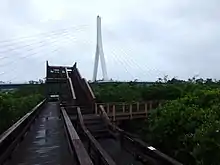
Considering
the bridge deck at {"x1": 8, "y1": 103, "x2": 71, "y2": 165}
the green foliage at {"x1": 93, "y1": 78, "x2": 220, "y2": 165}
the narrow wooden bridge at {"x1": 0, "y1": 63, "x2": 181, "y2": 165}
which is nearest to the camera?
the narrow wooden bridge at {"x1": 0, "y1": 63, "x2": 181, "y2": 165}

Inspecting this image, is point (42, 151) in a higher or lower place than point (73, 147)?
lower

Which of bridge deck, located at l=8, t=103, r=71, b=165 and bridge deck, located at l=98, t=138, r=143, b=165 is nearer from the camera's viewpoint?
bridge deck, located at l=8, t=103, r=71, b=165

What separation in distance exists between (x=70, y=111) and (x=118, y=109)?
23.7 feet

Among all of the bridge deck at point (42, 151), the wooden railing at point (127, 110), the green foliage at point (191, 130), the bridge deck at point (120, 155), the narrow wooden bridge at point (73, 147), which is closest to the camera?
the narrow wooden bridge at point (73, 147)

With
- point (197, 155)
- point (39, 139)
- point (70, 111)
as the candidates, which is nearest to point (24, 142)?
point (39, 139)

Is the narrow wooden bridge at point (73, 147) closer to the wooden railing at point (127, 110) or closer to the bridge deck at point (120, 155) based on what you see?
the bridge deck at point (120, 155)

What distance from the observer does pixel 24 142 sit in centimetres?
995

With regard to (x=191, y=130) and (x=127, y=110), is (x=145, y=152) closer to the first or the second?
(x=191, y=130)

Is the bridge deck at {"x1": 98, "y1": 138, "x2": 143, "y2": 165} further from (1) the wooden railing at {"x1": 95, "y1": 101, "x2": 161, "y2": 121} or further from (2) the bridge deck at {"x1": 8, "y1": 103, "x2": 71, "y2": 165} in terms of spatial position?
(1) the wooden railing at {"x1": 95, "y1": 101, "x2": 161, "y2": 121}

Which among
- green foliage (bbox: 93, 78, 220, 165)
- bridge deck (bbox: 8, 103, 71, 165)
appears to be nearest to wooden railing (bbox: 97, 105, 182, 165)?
green foliage (bbox: 93, 78, 220, 165)

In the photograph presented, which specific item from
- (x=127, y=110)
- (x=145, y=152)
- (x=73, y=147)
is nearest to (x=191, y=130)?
(x=145, y=152)

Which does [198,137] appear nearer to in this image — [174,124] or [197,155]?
[197,155]

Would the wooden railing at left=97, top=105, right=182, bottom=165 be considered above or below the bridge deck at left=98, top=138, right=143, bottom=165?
above

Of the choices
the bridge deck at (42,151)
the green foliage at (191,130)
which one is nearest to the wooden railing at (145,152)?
the green foliage at (191,130)
